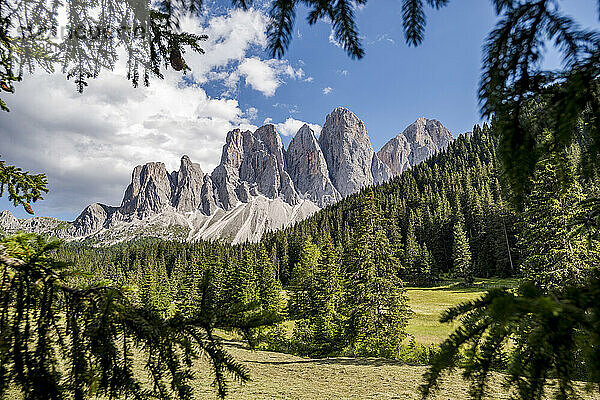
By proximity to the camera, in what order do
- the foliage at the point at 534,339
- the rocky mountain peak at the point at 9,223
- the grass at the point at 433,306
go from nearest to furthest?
the foliage at the point at 534,339 → the rocky mountain peak at the point at 9,223 → the grass at the point at 433,306

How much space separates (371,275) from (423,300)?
24.8 meters

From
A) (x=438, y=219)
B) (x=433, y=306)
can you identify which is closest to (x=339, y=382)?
(x=433, y=306)

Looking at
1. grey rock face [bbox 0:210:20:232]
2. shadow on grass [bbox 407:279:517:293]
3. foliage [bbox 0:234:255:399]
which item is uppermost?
grey rock face [bbox 0:210:20:232]

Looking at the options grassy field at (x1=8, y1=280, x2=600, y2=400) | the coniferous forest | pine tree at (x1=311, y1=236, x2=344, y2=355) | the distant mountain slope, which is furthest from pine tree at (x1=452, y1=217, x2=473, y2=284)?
the coniferous forest

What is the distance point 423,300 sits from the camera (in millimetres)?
36344

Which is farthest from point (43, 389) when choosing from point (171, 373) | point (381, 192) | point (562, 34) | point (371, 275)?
point (381, 192)

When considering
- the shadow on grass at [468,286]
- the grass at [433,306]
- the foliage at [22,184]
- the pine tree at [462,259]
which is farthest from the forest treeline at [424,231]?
the foliage at [22,184]

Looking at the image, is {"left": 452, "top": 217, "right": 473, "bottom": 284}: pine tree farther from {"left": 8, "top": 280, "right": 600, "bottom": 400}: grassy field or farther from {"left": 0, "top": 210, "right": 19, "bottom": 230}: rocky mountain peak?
{"left": 0, "top": 210, "right": 19, "bottom": 230}: rocky mountain peak

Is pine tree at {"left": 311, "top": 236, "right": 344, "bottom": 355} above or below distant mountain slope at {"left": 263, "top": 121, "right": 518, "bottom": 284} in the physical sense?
below

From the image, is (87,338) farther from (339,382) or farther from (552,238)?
(552,238)

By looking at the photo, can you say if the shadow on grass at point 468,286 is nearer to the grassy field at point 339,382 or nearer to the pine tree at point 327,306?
the pine tree at point 327,306

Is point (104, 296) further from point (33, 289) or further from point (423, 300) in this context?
point (423, 300)

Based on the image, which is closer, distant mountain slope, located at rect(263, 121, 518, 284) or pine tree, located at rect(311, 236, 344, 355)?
pine tree, located at rect(311, 236, 344, 355)

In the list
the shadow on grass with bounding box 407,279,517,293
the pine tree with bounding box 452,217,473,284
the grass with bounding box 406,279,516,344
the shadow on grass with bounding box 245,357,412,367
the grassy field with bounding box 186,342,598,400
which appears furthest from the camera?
the pine tree with bounding box 452,217,473,284
